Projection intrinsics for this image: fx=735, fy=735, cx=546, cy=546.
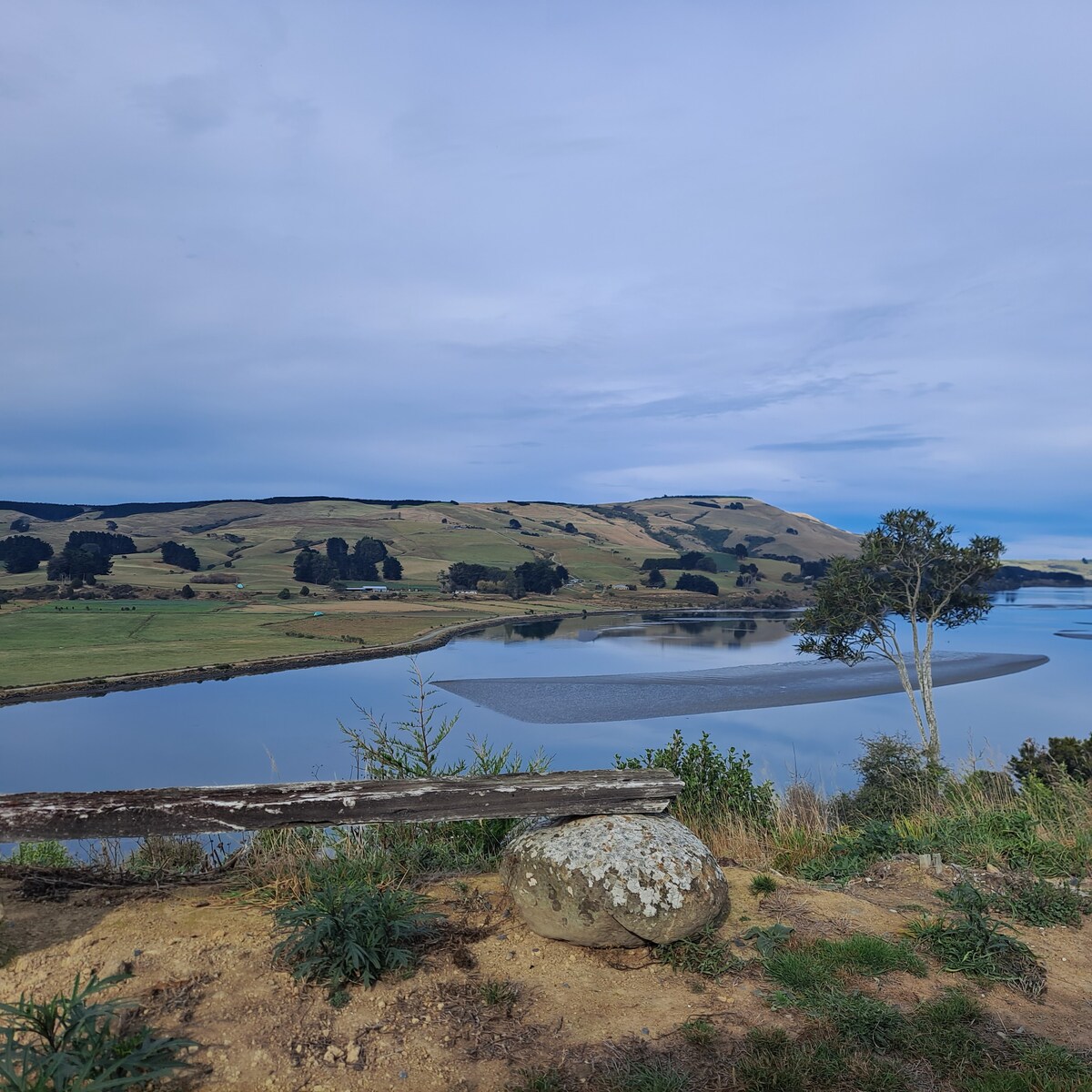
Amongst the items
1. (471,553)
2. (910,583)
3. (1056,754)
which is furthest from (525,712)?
(471,553)

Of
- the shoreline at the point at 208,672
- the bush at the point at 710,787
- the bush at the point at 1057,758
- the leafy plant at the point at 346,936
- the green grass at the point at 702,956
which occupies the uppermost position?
the leafy plant at the point at 346,936

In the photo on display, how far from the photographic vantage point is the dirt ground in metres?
3.99

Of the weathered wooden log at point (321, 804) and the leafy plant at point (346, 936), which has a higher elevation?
the weathered wooden log at point (321, 804)

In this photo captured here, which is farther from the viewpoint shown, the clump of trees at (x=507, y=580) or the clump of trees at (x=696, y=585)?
the clump of trees at (x=696, y=585)

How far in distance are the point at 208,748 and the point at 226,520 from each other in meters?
152

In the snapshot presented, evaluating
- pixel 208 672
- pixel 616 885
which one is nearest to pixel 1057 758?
pixel 616 885

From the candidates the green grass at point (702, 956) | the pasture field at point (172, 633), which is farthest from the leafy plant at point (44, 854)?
the pasture field at point (172, 633)

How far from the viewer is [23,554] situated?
10588 centimetres

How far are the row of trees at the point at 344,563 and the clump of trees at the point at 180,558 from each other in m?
14.4

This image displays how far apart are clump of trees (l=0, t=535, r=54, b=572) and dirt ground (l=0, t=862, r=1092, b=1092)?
390 ft

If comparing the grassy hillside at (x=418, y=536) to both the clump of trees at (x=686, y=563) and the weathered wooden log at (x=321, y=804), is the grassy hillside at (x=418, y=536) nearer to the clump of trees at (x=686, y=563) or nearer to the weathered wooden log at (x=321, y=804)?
the clump of trees at (x=686, y=563)

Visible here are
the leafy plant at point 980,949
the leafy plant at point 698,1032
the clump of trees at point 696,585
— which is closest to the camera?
the leafy plant at point 698,1032

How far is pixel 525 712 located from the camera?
3834cm

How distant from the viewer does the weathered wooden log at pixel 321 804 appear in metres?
5.11
